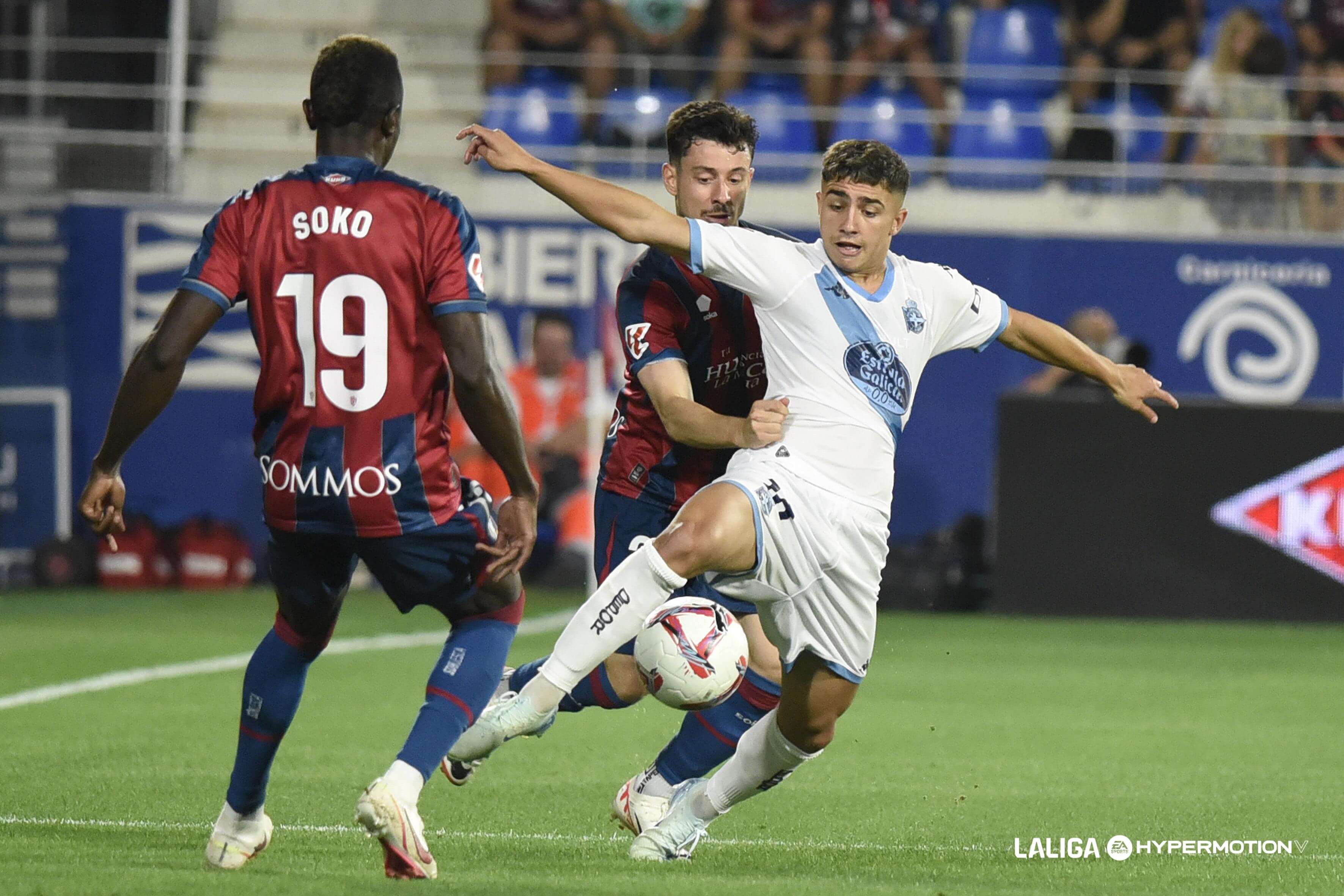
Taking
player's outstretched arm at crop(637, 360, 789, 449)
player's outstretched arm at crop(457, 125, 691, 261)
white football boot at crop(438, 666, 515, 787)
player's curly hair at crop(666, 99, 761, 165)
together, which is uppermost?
player's curly hair at crop(666, 99, 761, 165)

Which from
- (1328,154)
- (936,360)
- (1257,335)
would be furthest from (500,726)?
(1328,154)

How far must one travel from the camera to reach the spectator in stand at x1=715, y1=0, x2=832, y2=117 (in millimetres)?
16594

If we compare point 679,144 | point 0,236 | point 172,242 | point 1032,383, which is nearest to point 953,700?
point 679,144

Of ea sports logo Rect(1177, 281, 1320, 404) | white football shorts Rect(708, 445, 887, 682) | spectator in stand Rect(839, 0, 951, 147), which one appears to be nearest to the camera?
white football shorts Rect(708, 445, 887, 682)

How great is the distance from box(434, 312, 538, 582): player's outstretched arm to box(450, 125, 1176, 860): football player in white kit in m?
0.30

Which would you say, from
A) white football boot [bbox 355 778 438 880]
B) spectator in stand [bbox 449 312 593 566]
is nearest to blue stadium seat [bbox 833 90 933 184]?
spectator in stand [bbox 449 312 593 566]

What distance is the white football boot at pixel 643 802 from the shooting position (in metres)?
5.61

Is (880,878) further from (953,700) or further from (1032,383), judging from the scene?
(1032,383)

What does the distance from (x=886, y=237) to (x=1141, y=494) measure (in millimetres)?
8085

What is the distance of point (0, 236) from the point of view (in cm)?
1448

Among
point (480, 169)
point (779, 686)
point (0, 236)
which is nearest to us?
point (779, 686)

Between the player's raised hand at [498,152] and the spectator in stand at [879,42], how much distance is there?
12088 millimetres

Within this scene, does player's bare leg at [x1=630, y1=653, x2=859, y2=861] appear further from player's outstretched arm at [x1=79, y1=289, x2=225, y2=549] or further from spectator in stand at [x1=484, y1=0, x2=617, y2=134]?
spectator in stand at [x1=484, y1=0, x2=617, y2=134]

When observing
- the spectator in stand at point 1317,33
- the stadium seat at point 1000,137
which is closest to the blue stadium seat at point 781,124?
the stadium seat at point 1000,137
